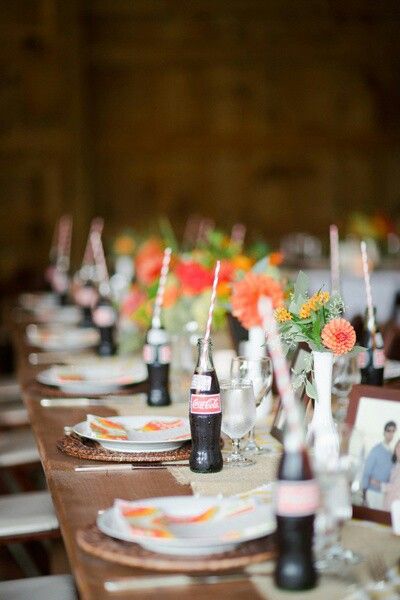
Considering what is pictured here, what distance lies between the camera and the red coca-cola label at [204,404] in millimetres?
1920

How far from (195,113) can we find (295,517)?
8349 mm

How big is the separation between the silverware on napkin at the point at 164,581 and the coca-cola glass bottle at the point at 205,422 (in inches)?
22.0

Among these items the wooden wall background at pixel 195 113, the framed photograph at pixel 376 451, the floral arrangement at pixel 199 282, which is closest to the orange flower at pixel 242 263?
the floral arrangement at pixel 199 282

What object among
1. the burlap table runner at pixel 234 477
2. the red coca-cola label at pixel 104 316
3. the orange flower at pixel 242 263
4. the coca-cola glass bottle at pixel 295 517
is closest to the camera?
the coca-cola glass bottle at pixel 295 517

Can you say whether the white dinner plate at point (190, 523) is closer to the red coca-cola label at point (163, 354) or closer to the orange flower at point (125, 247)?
the red coca-cola label at point (163, 354)

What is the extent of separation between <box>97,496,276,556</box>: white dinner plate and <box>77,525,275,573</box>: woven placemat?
0.01 meters

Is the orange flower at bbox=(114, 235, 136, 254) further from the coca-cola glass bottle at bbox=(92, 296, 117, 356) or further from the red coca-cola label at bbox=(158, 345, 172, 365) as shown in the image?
the red coca-cola label at bbox=(158, 345, 172, 365)

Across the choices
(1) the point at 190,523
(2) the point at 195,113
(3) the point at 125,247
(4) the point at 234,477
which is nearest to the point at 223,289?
(4) the point at 234,477

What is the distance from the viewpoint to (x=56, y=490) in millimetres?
1812

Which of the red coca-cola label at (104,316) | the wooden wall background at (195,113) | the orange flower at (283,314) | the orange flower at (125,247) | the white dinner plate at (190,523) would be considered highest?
the wooden wall background at (195,113)

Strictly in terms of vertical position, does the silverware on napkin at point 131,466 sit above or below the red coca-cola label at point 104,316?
below

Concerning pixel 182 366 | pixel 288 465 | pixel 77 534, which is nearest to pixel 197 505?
pixel 77 534

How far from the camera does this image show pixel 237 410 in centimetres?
200

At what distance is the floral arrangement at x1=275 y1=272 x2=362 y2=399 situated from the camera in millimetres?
1933
